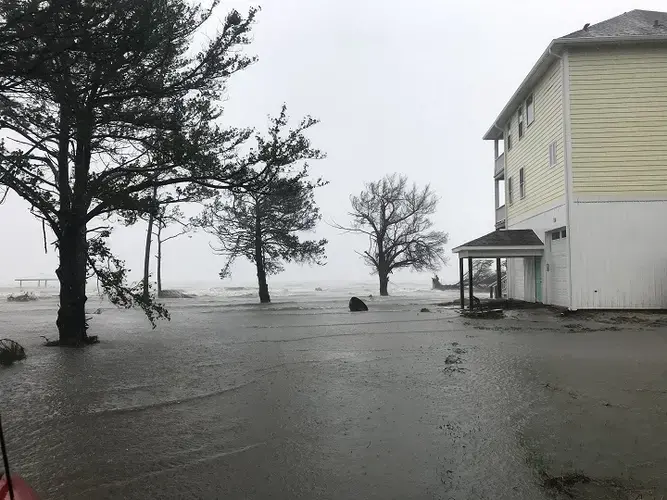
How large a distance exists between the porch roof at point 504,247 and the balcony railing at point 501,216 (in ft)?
21.5

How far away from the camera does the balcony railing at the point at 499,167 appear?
2707cm

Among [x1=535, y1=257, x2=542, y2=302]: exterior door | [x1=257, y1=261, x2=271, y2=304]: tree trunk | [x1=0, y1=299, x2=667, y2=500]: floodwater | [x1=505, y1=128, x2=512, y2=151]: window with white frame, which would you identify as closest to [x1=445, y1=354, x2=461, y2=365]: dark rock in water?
[x1=0, y1=299, x2=667, y2=500]: floodwater

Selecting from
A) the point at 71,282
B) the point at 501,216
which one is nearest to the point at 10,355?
the point at 71,282

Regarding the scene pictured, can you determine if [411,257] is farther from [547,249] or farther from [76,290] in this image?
[76,290]

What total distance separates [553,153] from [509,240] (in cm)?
365

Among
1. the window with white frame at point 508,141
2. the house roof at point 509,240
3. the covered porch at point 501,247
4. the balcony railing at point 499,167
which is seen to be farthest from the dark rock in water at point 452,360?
the balcony railing at point 499,167

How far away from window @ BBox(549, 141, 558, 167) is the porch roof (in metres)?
3.02

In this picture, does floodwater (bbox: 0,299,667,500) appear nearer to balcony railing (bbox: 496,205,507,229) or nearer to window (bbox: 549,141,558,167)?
window (bbox: 549,141,558,167)

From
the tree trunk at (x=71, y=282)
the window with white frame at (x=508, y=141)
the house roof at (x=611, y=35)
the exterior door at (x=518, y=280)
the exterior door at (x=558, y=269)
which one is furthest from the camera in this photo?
the window with white frame at (x=508, y=141)

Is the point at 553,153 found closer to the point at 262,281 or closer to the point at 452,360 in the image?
the point at 452,360

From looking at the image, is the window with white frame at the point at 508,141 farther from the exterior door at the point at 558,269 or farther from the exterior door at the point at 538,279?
the exterior door at the point at 558,269

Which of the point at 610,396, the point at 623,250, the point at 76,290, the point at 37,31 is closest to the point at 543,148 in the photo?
the point at 623,250

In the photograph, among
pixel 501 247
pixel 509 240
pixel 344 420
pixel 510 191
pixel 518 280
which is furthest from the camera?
pixel 510 191

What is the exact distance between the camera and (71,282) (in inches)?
508
